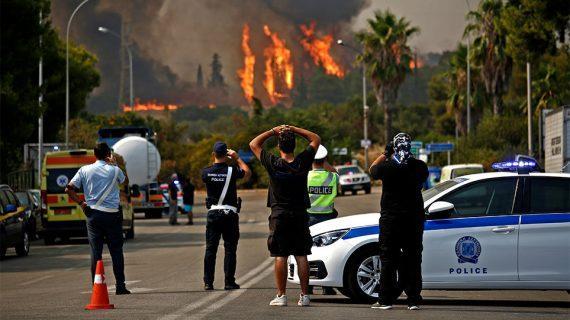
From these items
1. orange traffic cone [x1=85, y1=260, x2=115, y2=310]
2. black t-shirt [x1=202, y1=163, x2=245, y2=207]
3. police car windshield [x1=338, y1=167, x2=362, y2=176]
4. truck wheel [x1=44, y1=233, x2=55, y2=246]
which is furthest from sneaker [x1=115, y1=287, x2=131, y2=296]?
police car windshield [x1=338, y1=167, x2=362, y2=176]

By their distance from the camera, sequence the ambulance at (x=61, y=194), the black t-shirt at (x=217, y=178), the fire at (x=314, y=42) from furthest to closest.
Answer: the fire at (x=314, y=42)
the ambulance at (x=61, y=194)
the black t-shirt at (x=217, y=178)

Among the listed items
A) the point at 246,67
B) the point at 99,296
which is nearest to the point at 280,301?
the point at 99,296

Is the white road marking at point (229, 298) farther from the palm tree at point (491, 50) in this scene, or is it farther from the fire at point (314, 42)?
the fire at point (314, 42)

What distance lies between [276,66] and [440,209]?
17453cm

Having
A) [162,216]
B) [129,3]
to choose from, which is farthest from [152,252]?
[129,3]

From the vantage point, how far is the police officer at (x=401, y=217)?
43.6ft

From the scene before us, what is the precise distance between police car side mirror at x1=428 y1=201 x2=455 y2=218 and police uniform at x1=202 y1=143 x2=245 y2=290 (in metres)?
2.73

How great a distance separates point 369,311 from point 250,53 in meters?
167

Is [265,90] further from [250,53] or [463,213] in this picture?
[463,213]

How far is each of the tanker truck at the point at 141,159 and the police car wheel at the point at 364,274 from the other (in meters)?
31.3

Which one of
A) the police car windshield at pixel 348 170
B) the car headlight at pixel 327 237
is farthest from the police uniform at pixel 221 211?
the police car windshield at pixel 348 170

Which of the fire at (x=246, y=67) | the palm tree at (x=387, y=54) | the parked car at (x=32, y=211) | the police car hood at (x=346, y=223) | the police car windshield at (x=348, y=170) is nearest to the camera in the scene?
the police car hood at (x=346, y=223)

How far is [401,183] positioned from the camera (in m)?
13.3

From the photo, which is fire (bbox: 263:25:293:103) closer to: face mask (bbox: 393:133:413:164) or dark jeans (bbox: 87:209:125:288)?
dark jeans (bbox: 87:209:125:288)
